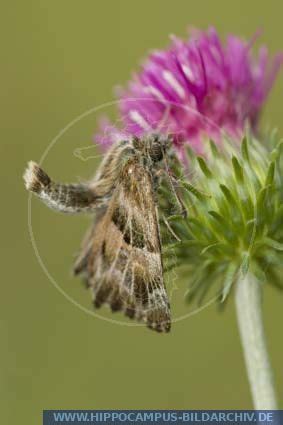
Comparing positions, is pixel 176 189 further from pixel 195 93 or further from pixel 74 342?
pixel 74 342

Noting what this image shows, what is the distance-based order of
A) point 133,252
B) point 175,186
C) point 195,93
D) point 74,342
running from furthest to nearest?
1. point 74,342
2. point 195,93
3. point 175,186
4. point 133,252

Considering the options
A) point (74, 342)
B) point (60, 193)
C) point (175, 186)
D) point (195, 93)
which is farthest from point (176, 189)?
point (74, 342)

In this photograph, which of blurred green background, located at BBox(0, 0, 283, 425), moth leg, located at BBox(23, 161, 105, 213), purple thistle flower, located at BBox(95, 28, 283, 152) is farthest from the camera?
blurred green background, located at BBox(0, 0, 283, 425)

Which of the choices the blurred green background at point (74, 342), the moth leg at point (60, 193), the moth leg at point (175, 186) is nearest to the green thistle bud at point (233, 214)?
the moth leg at point (175, 186)

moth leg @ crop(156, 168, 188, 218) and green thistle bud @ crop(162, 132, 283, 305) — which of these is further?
green thistle bud @ crop(162, 132, 283, 305)

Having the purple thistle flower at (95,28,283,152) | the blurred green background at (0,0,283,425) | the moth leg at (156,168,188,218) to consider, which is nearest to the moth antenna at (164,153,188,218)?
the moth leg at (156,168,188,218)

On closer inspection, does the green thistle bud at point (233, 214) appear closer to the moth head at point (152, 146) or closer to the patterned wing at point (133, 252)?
the moth head at point (152, 146)

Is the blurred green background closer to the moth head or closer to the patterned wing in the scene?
the patterned wing
